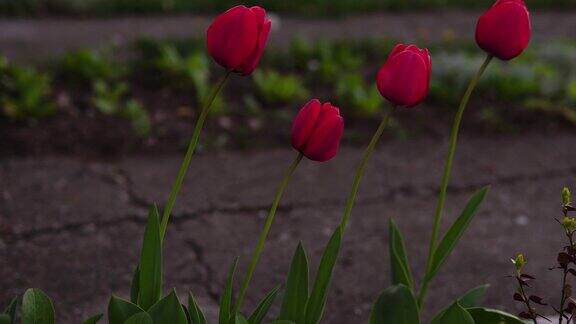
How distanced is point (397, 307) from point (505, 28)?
530 millimetres

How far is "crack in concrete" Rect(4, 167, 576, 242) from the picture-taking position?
333cm

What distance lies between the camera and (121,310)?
6.15 ft

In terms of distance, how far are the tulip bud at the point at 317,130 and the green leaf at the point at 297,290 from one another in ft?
0.68

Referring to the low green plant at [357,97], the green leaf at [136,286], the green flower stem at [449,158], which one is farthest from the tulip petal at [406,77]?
the low green plant at [357,97]

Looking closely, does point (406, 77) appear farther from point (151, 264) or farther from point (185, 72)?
point (185, 72)

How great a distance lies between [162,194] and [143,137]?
469mm

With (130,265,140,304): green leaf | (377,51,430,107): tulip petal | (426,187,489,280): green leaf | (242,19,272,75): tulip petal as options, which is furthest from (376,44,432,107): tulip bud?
(130,265,140,304): green leaf

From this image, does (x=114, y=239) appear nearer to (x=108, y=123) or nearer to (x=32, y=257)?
(x=32, y=257)

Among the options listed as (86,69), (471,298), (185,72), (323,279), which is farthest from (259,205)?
(323,279)

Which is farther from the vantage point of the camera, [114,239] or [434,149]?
[434,149]

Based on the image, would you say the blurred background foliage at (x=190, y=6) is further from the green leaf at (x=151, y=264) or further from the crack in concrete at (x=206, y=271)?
the green leaf at (x=151, y=264)

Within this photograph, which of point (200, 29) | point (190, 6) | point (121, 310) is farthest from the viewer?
point (190, 6)

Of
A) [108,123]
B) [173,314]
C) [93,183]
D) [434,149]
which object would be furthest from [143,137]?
[173,314]

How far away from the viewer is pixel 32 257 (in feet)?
10.3
